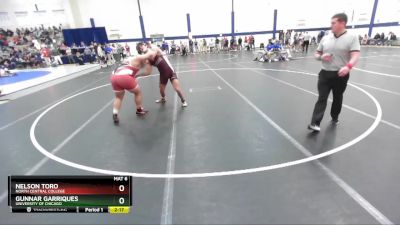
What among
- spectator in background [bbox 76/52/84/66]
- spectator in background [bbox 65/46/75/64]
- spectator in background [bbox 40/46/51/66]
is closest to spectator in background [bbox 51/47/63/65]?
spectator in background [bbox 40/46/51/66]

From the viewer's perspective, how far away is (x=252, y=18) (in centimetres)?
2605

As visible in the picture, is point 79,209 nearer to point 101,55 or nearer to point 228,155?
point 228,155

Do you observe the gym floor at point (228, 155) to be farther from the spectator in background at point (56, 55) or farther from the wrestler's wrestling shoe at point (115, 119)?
the spectator in background at point (56, 55)

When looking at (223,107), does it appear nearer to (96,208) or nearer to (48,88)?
(96,208)

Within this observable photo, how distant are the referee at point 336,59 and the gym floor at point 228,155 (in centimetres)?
55

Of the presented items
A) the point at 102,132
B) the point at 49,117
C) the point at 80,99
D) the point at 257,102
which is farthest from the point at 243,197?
the point at 80,99

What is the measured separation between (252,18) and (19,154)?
84.5 ft

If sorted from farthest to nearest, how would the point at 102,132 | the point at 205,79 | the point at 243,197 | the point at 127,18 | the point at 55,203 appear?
1. the point at 127,18
2. the point at 205,79
3. the point at 102,132
4. the point at 243,197
5. the point at 55,203

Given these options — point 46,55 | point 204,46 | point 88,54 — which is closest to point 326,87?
point 88,54
